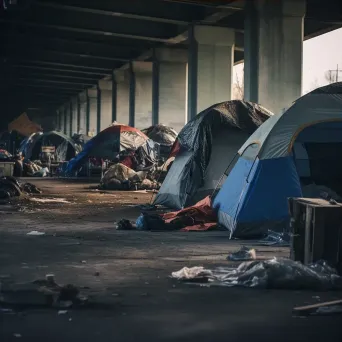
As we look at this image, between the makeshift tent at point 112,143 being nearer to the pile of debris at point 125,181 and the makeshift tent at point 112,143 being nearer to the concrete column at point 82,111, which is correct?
the pile of debris at point 125,181

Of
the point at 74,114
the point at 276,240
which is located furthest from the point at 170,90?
the point at 74,114

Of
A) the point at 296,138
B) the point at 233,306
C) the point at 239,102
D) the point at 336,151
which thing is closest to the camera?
the point at 233,306

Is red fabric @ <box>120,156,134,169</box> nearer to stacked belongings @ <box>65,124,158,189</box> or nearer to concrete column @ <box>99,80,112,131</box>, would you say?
stacked belongings @ <box>65,124,158,189</box>

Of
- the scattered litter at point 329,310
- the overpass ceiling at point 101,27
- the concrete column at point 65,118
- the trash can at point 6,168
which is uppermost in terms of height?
the overpass ceiling at point 101,27

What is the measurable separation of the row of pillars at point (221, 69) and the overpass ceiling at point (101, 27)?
0.88 meters

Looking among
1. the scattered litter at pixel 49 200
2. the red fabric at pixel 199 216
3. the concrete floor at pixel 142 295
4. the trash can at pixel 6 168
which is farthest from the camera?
the trash can at pixel 6 168

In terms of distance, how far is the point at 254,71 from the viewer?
26.1 meters

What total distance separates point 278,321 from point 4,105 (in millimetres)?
81598

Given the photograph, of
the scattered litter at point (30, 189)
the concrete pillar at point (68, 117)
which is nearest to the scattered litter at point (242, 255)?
the scattered litter at point (30, 189)

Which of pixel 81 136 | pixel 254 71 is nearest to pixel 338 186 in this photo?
pixel 254 71

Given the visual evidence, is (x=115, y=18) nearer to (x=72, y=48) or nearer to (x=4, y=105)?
(x=72, y=48)

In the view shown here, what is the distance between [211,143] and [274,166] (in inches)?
172

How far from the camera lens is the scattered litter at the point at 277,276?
25.4 feet

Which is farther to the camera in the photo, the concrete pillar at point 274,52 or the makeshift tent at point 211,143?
the concrete pillar at point 274,52
